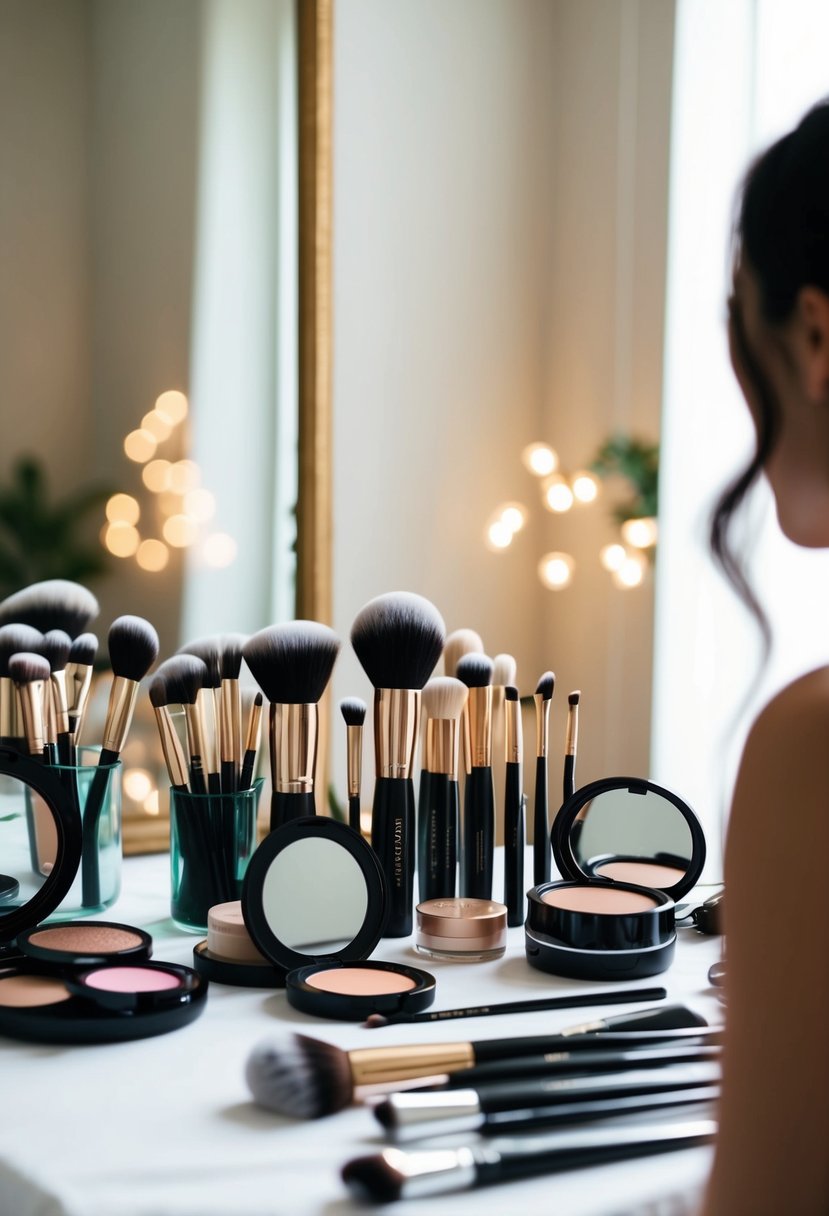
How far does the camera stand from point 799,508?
0.51m

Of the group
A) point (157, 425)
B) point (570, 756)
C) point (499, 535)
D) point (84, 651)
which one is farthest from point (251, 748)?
point (499, 535)

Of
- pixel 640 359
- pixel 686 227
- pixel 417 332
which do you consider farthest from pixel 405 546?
pixel 686 227

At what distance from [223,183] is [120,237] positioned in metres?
0.16

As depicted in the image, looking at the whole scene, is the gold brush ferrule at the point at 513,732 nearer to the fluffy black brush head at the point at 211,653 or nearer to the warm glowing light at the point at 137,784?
the fluffy black brush head at the point at 211,653

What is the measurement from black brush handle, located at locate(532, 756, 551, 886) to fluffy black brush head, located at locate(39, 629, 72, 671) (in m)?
0.39

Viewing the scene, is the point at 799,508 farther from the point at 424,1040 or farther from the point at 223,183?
the point at 223,183

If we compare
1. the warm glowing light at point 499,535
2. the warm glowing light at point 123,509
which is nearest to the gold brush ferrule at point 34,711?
the warm glowing light at point 123,509

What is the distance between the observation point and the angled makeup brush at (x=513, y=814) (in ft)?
2.96

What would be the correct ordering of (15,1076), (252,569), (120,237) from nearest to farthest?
(15,1076) → (120,237) → (252,569)

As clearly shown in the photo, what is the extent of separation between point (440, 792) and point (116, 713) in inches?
9.9

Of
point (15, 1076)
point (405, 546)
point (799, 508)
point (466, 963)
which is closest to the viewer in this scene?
point (799, 508)

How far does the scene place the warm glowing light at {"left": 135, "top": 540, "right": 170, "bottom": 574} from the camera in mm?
1228

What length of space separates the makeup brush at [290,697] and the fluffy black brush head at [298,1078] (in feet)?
0.93

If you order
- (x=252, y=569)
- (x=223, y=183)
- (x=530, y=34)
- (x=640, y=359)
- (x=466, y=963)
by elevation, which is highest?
(x=530, y=34)
